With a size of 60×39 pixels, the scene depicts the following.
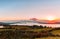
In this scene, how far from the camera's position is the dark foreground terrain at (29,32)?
1.90 m

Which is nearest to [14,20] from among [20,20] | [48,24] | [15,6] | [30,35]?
[20,20]

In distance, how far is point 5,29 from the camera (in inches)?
77.9

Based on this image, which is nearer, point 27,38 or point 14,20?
point 27,38

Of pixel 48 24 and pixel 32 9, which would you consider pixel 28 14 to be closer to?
pixel 32 9

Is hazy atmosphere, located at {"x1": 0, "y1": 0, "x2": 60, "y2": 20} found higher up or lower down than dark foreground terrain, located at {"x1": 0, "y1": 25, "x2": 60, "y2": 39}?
higher up

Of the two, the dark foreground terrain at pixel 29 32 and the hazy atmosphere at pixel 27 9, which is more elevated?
the hazy atmosphere at pixel 27 9

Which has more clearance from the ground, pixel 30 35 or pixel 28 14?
pixel 28 14

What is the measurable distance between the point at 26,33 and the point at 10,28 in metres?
0.29

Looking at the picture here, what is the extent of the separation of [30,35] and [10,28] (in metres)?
0.36

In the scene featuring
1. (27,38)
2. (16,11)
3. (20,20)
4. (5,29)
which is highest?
(16,11)

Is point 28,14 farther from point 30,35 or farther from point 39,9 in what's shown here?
point 30,35

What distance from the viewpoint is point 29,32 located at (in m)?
1.94

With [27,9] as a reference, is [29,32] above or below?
→ below

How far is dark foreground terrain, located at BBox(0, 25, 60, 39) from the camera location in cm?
190
